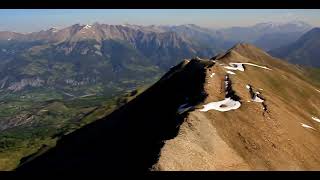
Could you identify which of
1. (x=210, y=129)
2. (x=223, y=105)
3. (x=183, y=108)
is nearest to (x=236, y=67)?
(x=183, y=108)

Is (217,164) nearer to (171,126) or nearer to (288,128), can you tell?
(171,126)

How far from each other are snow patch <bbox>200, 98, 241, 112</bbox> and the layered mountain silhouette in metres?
0.21

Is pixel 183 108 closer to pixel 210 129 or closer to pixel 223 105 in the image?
pixel 223 105

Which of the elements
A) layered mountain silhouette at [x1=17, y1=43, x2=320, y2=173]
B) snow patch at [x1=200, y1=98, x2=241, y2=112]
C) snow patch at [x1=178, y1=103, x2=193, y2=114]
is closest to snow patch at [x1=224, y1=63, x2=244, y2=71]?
layered mountain silhouette at [x1=17, y1=43, x2=320, y2=173]

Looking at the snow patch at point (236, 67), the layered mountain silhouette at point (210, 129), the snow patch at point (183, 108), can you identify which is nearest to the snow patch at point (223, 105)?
the layered mountain silhouette at point (210, 129)

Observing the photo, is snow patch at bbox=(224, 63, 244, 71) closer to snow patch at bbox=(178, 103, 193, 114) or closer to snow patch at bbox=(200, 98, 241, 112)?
snow patch at bbox=(178, 103, 193, 114)

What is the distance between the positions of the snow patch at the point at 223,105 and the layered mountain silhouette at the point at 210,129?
21 cm

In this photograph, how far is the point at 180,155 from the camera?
71188mm

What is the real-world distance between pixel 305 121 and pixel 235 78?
20.3 m

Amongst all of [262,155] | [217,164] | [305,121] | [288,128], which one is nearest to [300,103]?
[305,121]

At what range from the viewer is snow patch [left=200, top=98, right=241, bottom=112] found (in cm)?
9312

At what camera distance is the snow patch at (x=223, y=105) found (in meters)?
93.1

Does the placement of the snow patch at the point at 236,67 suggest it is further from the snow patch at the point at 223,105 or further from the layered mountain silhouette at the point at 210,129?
the snow patch at the point at 223,105

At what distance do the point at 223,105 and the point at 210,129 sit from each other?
1373 centimetres
